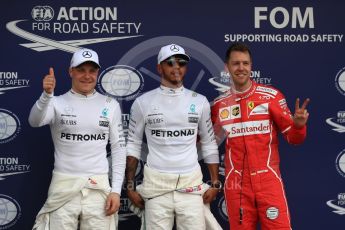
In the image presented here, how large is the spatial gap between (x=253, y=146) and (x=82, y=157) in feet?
3.72

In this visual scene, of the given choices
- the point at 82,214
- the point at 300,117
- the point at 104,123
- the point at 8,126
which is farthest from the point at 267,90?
the point at 8,126

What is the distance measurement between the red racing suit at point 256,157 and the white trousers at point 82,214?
2.80 ft

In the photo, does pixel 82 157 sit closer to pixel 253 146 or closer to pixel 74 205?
pixel 74 205

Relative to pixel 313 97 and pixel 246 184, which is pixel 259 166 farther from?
pixel 313 97

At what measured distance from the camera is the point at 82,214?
10.5 feet

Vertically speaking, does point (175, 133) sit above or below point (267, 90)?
below

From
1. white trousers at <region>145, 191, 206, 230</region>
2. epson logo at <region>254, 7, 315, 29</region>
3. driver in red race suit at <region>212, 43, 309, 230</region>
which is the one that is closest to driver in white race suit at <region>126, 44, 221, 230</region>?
white trousers at <region>145, 191, 206, 230</region>

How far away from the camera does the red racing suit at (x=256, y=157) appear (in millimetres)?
3256

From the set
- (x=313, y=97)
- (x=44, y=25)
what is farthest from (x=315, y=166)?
(x=44, y=25)

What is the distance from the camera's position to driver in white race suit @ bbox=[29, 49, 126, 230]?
3.20 meters

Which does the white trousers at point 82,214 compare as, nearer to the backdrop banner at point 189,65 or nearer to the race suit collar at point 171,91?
the backdrop banner at point 189,65

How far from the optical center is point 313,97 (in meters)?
3.98

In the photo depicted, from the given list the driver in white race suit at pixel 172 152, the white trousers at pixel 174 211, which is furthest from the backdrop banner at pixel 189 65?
the white trousers at pixel 174 211

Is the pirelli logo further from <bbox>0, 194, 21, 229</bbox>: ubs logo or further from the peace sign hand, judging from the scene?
<bbox>0, 194, 21, 229</bbox>: ubs logo
